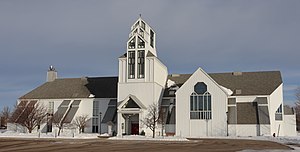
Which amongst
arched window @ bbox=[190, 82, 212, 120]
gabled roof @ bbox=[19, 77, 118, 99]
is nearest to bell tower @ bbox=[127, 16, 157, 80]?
gabled roof @ bbox=[19, 77, 118, 99]

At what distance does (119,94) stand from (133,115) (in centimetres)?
446

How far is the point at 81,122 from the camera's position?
2771 inches

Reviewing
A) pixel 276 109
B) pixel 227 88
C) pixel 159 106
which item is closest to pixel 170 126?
pixel 159 106

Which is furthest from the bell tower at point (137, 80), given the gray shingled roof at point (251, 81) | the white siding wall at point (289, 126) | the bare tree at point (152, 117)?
the white siding wall at point (289, 126)

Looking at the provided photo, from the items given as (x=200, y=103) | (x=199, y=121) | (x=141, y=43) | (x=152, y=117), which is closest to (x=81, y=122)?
(x=152, y=117)

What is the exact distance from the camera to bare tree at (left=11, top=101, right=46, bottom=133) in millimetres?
70750

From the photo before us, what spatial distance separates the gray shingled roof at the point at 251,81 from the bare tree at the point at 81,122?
754 inches

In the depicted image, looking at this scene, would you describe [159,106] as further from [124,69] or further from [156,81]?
[124,69]

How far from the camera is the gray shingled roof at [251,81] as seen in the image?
67.1m

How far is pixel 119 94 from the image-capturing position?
66750 millimetres

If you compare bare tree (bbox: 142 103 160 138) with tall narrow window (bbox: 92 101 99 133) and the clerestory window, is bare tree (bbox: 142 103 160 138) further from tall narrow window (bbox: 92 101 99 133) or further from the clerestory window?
tall narrow window (bbox: 92 101 99 133)

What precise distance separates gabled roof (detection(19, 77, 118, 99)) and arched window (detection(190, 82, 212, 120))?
1695cm

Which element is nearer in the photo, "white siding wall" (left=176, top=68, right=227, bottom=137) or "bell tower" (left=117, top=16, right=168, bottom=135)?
"white siding wall" (left=176, top=68, right=227, bottom=137)

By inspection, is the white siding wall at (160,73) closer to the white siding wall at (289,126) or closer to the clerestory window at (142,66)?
the clerestory window at (142,66)
